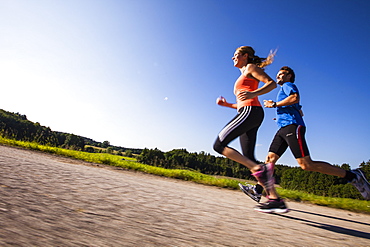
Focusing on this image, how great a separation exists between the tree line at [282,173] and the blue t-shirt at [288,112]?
6.77m

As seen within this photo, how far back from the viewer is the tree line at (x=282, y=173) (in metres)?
27.1

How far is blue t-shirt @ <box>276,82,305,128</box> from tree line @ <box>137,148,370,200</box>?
22.2ft

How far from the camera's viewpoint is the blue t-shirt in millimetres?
2932

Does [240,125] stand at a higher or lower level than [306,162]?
higher

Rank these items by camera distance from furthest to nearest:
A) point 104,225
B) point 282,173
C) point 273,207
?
point 282,173 → point 273,207 → point 104,225

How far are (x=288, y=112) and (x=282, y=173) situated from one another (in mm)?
75044

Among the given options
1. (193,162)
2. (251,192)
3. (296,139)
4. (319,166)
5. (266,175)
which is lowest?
(251,192)

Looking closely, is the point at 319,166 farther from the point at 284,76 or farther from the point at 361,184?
the point at 284,76

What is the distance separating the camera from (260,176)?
8.02 ft

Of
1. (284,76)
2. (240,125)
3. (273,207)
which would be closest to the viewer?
(273,207)

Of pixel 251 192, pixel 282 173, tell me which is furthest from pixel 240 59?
pixel 282 173

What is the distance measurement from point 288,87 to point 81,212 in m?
3.00

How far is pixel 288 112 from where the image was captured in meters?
3.00

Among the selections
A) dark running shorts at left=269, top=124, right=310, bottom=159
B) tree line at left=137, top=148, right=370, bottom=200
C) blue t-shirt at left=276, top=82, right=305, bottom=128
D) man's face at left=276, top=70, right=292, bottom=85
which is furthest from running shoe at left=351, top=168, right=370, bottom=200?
tree line at left=137, top=148, right=370, bottom=200
